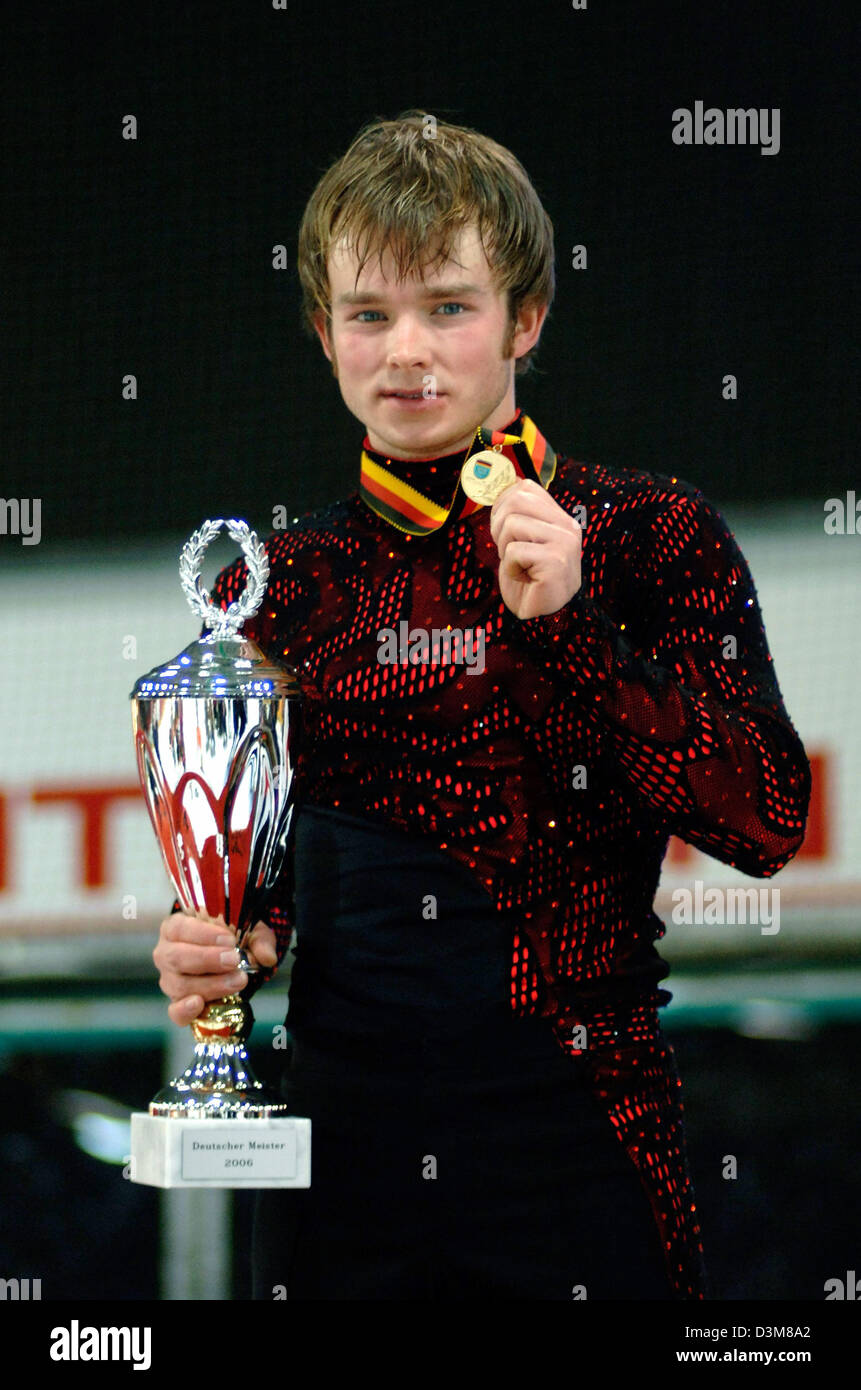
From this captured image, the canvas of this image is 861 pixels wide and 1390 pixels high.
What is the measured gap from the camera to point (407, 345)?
1.23 meters

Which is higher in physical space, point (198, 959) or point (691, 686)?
point (691, 686)

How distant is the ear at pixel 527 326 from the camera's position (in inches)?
52.5

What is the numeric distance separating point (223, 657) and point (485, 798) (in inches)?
9.1

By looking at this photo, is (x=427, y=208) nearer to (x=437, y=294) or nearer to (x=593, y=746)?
(x=437, y=294)

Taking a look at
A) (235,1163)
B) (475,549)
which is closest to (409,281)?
(475,549)

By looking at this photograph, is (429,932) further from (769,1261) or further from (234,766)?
(769,1261)

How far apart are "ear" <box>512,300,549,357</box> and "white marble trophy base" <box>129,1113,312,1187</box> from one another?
627 millimetres

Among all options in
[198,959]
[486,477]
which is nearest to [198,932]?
[198,959]

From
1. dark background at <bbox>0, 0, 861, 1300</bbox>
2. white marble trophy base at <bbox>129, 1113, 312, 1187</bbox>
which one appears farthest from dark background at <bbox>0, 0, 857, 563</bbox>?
white marble trophy base at <bbox>129, 1113, 312, 1187</bbox>

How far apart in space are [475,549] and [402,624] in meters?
0.08

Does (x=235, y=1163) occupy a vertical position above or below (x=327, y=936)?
below

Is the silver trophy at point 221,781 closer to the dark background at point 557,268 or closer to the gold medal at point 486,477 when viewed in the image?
the gold medal at point 486,477

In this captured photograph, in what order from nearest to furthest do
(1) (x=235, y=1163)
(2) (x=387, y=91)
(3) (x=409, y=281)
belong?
(1) (x=235, y=1163), (3) (x=409, y=281), (2) (x=387, y=91)

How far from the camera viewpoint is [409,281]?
1.24 meters
